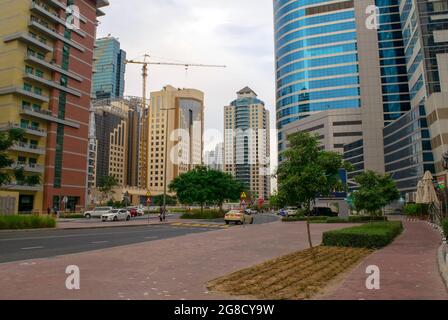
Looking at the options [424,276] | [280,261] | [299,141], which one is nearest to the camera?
[424,276]

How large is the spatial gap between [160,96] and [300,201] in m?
145

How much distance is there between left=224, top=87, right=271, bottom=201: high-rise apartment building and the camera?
18100cm

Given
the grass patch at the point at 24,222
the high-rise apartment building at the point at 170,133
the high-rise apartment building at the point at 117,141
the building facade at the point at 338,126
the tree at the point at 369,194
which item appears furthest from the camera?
the high-rise apartment building at the point at 117,141

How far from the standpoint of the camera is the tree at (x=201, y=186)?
49000mm

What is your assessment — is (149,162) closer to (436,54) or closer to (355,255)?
(436,54)

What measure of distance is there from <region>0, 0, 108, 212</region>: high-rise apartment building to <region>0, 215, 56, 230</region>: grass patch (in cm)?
2238

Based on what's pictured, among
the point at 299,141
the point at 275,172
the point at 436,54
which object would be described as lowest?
the point at 275,172

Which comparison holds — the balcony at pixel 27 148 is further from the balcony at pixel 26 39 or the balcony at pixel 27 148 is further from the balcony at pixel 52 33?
the balcony at pixel 52 33

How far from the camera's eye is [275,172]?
15.1 m

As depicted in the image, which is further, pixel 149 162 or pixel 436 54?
pixel 149 162

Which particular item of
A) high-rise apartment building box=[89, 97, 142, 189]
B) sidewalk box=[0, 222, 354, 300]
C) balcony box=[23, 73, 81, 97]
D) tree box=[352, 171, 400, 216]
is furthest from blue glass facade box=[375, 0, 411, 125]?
high-rise apartment building box=[89, 97, 142, 189]

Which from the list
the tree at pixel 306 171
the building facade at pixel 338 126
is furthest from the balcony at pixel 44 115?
the building facade at pixel 338 126

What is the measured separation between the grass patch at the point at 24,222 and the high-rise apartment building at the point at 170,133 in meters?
115
